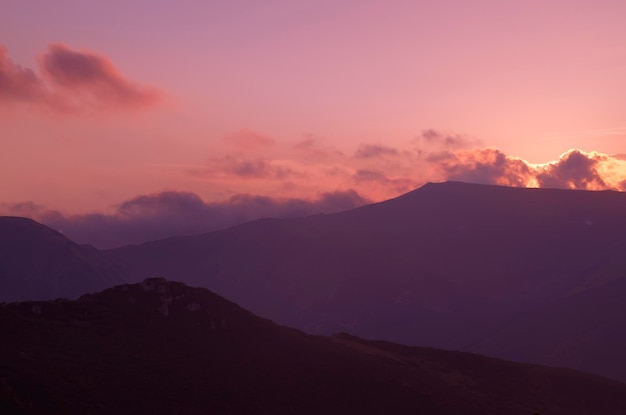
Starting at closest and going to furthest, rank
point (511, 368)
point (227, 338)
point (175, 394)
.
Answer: point (175, 394), point (227, 338), point (511, 368)

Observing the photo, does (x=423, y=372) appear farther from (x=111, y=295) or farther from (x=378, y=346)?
(x=111, y=295)

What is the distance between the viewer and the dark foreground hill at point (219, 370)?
9575 cm

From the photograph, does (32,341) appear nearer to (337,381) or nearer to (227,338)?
(227,338)

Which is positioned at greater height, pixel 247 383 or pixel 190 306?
pixel 190 306

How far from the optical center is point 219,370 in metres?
116

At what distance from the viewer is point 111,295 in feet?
455

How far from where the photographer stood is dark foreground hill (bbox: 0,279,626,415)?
95750 millimetres

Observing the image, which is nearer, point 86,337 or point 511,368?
point 86,337

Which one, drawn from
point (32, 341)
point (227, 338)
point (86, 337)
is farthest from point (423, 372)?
point (32, 341)

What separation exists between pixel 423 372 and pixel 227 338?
38259mm

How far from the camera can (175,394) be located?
10144cm

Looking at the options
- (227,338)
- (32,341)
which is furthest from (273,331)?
(32,341)

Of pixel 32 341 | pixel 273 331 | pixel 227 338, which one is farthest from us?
pixel 273 331

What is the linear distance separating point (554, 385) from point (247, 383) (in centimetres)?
6687
